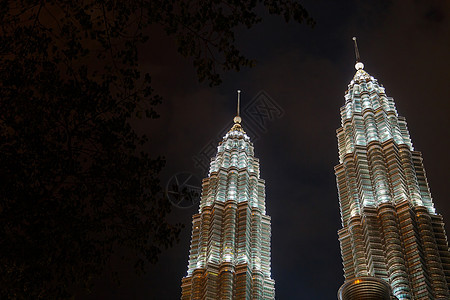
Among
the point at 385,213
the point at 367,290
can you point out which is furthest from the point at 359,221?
the point at 367,290

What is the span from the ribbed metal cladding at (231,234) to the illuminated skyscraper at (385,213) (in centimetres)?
1265

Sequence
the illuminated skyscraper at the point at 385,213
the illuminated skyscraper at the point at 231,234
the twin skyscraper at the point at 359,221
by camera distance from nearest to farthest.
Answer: the illuminated skyscraper at the point at 385,213 < the twin skyscraper at the point at 359,221 < the illuminated skyscraper at the point at 231,234

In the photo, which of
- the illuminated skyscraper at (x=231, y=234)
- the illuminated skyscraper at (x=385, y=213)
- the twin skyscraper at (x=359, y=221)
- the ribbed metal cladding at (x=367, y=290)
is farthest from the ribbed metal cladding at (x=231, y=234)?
the ribbed metal cladding at (x=367, y=290)

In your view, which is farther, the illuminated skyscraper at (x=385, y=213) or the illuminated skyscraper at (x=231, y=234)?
the illuminated skyscraper at (x=231, y=234)

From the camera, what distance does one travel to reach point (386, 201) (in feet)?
217

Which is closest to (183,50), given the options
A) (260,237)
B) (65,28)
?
(65,28)

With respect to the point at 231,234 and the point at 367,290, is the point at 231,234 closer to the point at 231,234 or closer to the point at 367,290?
the point at 231,234

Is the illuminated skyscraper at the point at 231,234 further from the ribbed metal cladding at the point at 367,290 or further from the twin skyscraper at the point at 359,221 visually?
the ribbed metal cladding at the point at 367,290

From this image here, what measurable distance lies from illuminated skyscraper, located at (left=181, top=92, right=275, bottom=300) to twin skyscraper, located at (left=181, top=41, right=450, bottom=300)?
141mm

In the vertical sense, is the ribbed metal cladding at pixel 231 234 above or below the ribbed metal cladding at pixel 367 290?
above

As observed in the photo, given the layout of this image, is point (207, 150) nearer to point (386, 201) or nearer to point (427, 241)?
point (386, 201)

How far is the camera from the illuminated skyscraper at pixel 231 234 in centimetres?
7012

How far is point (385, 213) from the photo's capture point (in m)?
64.6

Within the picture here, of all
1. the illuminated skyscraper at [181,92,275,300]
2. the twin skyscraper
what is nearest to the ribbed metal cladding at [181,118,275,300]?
the illuminated skyscraper at [181,92,275,300]
